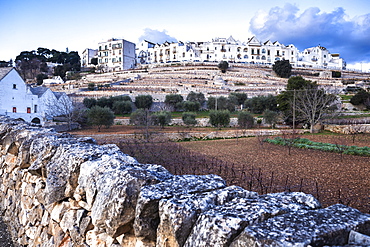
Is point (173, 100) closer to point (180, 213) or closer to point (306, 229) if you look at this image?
point (180, 213)

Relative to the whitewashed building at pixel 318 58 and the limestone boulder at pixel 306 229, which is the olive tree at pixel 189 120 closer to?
the limestone boulder at pixel 306 229

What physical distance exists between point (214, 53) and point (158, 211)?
107 m

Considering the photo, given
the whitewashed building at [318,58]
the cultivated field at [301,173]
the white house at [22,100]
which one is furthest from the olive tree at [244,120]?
the whitewashed building at [318,58]

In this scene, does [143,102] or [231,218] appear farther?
[143,102]

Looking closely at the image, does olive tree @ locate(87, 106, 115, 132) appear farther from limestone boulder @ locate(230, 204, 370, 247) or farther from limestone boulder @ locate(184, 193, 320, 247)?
limestone boulder @ locate(230, 204, 370, 247)

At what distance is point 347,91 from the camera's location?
59.3 metres

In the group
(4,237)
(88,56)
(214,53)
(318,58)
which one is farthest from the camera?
(318,58)

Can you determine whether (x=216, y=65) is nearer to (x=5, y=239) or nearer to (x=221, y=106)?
(x=221, y=106)

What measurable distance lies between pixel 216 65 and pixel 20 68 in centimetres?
6927

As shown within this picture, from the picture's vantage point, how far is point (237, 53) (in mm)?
105062

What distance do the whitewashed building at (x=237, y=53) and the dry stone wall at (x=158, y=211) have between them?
101611 millimetres

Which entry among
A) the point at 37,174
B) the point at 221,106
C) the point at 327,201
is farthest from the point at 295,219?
the point at 221,106

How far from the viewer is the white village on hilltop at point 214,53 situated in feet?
330

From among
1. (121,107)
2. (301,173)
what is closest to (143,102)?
(121,107)
